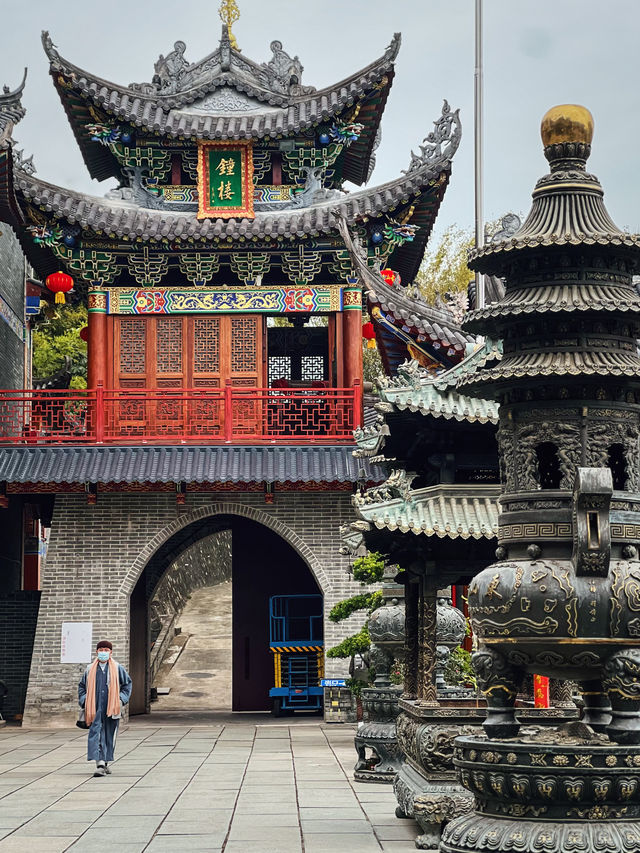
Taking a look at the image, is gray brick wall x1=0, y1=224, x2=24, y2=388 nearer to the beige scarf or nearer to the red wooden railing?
the red wooden railing

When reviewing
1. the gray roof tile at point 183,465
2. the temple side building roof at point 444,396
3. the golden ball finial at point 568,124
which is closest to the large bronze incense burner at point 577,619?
the golden ball finial at point 568,124

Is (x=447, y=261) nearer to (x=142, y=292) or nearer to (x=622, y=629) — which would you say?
(x=142, y=292)

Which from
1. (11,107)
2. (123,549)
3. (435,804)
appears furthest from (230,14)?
(435,804)

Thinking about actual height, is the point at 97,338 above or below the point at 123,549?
above

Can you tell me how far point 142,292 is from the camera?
68.8ft

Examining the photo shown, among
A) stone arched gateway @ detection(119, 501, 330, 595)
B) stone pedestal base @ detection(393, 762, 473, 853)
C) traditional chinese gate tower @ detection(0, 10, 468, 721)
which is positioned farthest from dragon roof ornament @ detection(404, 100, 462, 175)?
stone pedestal base @ detection(393, 762, 473, 853)

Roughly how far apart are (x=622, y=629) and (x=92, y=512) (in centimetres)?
1429

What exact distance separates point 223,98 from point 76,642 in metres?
9.06

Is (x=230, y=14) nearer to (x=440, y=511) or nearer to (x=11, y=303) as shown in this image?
(x=11, y=303)

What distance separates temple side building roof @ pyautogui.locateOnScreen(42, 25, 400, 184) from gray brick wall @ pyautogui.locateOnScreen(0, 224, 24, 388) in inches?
97.6

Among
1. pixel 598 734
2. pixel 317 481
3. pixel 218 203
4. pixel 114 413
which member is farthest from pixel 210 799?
pixel 218 203

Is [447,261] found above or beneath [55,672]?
above

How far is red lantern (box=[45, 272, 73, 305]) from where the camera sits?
827 inches

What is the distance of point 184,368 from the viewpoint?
2078cm
